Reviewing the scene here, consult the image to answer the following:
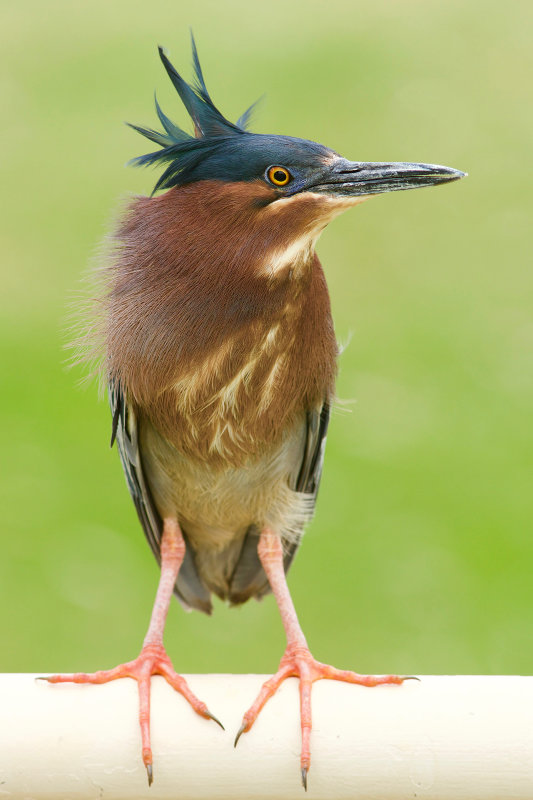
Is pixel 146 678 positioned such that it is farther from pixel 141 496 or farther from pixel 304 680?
pixel 141 496

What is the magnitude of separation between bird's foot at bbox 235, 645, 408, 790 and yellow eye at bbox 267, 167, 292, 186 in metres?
0.86

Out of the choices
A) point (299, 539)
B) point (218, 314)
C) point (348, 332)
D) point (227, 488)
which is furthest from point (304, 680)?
point (348, 332)

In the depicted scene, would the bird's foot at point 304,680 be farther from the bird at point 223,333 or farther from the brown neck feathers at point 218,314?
the brown neck feathers at point 218,314

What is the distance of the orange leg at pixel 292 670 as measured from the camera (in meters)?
1.70

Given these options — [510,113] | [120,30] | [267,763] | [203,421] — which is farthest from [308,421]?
[120,30]

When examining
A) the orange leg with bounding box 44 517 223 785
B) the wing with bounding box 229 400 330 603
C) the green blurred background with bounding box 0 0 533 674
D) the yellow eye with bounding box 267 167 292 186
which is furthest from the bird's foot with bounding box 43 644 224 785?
the yellow eye with bounding box 267 167 292 186

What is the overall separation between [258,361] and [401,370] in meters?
2.80

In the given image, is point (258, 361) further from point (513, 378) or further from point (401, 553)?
point (513, 378)

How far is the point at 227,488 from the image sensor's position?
219 centimetres

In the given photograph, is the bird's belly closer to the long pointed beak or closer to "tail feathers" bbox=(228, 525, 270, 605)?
"tail feathers" bbox=(228, 525, 270, 605)

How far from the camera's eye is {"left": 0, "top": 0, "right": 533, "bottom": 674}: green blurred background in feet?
12.1

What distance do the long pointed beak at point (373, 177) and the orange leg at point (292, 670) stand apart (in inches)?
32.4

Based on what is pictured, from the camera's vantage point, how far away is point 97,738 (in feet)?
5.44

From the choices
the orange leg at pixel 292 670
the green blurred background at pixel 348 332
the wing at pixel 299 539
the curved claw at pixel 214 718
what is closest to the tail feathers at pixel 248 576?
the wing at pixel 299 539
